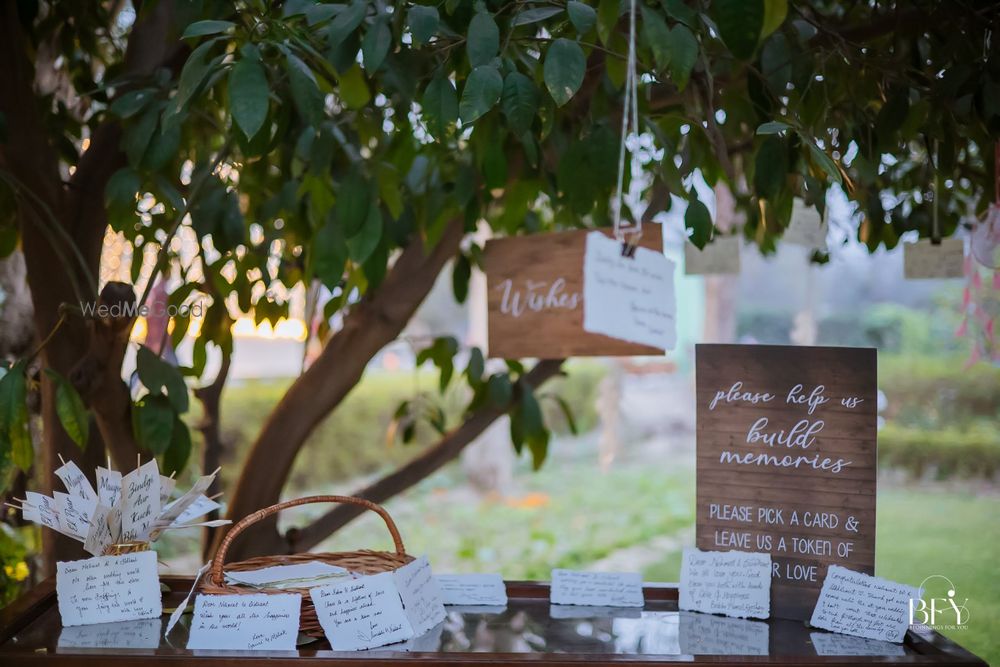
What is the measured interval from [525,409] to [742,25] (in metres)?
1.13

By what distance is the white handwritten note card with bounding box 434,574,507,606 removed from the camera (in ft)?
3.80

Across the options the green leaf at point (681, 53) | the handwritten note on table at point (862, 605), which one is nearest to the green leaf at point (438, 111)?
the green leaf at point (681, 53)

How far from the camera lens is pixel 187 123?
5.31ft

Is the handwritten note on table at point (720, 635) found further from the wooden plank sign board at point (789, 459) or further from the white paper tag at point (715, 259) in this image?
the white paper tag at point (715, 259)

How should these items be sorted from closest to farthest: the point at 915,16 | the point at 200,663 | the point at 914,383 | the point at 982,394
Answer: the point at 200,663
the point at 915,16
the point at 982,394
the point at 914,383

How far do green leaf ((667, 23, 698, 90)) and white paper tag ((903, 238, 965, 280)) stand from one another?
933mm

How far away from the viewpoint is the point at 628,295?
1026mm

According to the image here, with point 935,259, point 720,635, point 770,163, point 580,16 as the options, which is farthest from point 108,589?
point 935,259

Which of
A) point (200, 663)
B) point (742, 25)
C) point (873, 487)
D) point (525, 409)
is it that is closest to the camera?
point (742, 25)

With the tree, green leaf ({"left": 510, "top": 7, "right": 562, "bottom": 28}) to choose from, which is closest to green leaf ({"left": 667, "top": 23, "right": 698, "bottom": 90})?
the tree

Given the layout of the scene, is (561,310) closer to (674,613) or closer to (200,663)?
(674,613)

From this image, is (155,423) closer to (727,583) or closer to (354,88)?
(354,88)

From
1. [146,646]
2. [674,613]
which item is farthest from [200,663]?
[674,613]

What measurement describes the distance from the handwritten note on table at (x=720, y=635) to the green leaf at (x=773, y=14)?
24.2 inches
